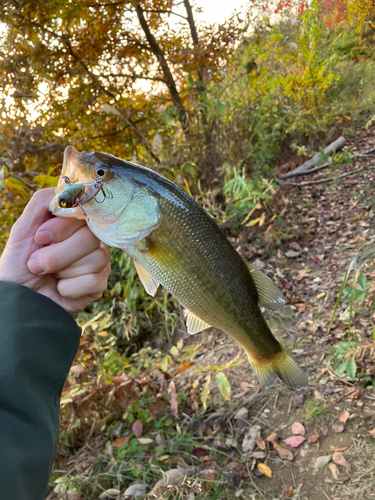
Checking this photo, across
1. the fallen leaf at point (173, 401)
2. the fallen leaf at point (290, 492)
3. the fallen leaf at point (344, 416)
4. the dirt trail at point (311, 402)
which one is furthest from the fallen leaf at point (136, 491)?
the fallen leaf at point (344, 416)

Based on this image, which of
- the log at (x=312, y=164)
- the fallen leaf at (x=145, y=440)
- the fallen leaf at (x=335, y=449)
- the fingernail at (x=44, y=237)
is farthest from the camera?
the log at (x=312, y=164)

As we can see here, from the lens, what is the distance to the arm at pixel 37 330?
1.05m

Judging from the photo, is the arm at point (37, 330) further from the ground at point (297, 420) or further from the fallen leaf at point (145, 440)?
the fallen leaf at point (145, 440)

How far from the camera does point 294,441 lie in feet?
7.48

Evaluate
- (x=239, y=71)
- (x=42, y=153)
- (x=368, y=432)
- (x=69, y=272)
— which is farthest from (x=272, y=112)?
(x=69, y=272)

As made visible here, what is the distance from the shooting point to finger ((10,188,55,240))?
128 centimetres

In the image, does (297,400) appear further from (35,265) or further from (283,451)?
(35,265)

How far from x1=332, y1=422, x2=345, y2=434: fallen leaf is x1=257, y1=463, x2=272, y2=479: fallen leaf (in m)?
0.50

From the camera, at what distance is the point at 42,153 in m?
3.38

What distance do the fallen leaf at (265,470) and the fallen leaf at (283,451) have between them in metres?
0.12

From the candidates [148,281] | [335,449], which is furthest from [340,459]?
[148,281]

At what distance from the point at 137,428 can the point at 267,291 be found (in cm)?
162

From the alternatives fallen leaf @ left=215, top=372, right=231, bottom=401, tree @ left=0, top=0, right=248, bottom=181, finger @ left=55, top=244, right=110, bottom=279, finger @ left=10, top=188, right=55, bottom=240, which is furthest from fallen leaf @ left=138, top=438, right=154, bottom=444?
tree @ left=0, top=0, right=248, bottom=181

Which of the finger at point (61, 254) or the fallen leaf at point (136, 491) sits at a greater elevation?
the finger at point (61, 254)
